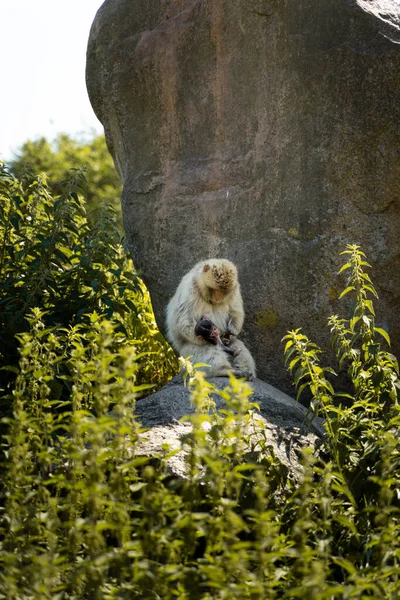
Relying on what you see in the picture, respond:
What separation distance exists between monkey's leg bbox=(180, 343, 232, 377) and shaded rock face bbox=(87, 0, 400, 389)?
728mm

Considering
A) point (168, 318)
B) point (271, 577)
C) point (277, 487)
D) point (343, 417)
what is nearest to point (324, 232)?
point (168, 318)

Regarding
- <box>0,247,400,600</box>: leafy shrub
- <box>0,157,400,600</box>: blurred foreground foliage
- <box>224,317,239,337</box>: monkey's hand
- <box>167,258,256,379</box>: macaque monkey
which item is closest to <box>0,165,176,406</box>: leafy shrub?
<box>0,157,400,600</box>: blurred foreground foliage

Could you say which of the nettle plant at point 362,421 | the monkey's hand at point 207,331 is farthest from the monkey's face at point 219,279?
the nettle plant at point 362,421

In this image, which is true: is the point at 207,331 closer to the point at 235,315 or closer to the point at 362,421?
the point at 235,315

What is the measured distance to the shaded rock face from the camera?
805 centimetres

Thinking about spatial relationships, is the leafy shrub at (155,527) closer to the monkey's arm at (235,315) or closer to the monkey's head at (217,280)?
the monkey's head at (217,280)

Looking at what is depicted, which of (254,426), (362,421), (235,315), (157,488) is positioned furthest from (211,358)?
(157,488)

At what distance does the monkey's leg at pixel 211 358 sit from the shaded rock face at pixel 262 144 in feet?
2.39

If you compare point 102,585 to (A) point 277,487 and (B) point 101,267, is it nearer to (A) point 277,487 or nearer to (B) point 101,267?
(A) point 277,487

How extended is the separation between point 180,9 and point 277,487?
5.09 meters

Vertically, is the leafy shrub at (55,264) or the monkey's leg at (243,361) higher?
the leafy shrub at (55,264)

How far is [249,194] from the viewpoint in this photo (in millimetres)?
8508

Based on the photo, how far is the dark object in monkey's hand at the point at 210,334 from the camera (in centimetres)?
791

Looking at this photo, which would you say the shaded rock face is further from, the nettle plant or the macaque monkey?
the nettle plant
